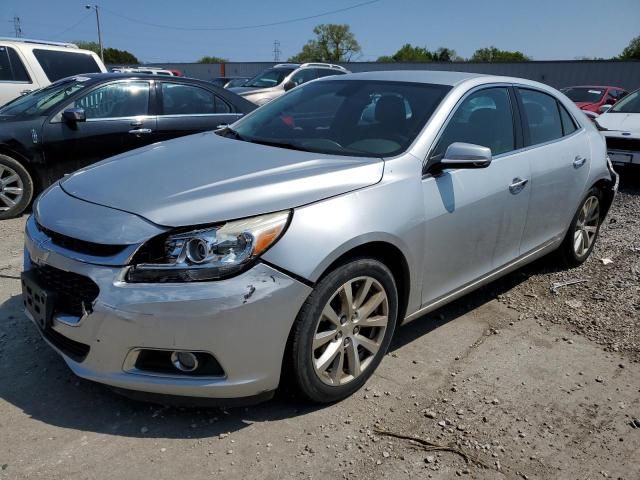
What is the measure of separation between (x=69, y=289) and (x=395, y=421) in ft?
5.45

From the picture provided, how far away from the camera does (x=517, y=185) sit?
3.69 meters

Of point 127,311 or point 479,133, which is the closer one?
point 127,311

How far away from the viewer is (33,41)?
918 centimetres

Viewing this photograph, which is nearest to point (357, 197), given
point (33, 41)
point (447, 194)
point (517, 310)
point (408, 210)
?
point (408, 210)

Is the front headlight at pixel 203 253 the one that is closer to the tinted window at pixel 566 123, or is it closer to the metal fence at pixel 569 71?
the tinted window at pixel 566 123

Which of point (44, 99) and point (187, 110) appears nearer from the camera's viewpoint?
point (44, 99)

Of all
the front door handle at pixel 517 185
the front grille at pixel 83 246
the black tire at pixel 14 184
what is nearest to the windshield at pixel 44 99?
the black tire at pixel 14 184

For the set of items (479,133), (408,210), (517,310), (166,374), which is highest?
(479,133)

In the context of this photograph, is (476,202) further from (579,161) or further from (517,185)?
(579,161)

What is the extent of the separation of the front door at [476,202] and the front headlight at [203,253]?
1.07 metres

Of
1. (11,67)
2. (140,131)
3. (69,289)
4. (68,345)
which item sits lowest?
(68,345)

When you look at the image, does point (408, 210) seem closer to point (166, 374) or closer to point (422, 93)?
point (422, 93)

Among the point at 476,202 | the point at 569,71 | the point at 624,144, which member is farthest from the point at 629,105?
the point at 569,71

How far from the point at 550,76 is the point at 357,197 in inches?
1496
